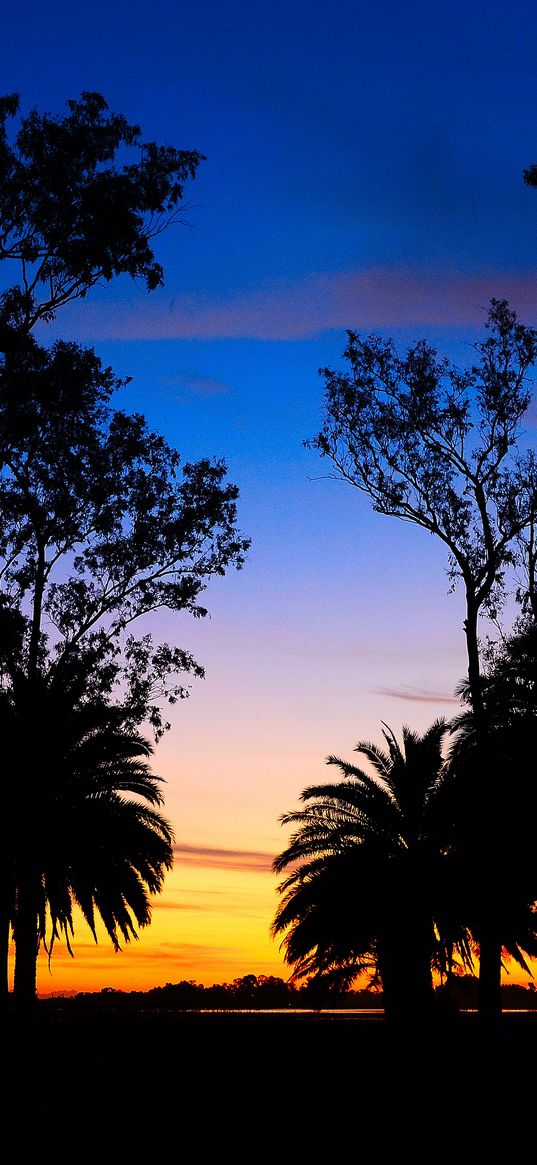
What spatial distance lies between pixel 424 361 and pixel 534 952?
1492 centimetres

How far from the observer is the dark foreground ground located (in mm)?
7848

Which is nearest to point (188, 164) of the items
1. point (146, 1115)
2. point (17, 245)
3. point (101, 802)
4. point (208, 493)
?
point (17, 245)

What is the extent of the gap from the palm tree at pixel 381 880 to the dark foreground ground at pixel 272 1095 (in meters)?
14.4

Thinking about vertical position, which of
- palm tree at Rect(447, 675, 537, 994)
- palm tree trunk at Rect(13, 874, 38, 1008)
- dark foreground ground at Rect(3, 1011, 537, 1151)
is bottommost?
dark foreground ground at Rect(3, 1011, 537, 1151)

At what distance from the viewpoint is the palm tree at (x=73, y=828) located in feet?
83.3

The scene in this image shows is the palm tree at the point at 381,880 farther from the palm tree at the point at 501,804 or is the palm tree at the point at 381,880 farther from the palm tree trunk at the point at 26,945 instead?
the palm tree trunk at the point at 26,945

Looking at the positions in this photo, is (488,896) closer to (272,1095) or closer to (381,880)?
(381,880)

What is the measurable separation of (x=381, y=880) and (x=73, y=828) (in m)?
7.45

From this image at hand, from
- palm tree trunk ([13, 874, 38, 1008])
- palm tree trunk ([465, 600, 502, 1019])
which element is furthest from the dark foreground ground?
palm tree trunk ([465, 600, 502, 1019])

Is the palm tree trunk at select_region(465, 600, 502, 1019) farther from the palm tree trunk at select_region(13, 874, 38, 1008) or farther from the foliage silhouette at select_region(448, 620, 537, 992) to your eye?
the palm tree trunk at select_region(13, 874, 38, 1008)

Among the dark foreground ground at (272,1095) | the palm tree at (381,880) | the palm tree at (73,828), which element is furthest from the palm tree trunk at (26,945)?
the dark foreground ground at (272,1095)

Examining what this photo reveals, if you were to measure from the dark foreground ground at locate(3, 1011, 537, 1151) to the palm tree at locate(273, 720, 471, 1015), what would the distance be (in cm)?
1439

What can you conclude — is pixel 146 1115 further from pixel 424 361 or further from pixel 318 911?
pixel 424 361

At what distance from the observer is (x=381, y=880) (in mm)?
28141
